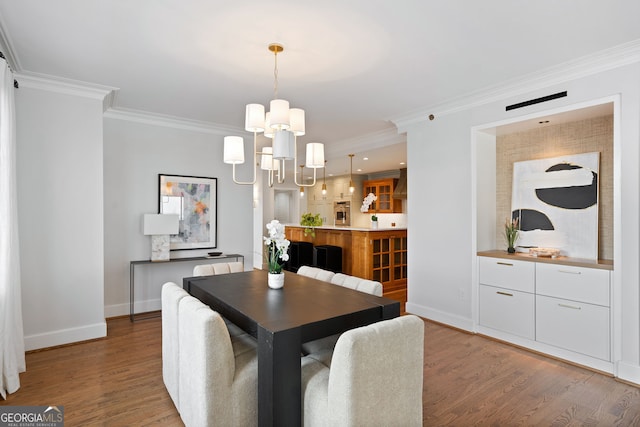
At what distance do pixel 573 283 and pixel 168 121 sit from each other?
4.95 metres

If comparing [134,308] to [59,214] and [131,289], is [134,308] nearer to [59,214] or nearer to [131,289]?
[131,289]

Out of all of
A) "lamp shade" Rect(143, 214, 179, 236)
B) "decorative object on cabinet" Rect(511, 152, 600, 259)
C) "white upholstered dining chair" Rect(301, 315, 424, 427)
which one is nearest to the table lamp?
"lamp shade" Rect(143, 214, 179, 236)

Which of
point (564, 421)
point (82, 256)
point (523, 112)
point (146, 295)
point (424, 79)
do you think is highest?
point (424, 79)

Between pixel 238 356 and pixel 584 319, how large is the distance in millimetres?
2962

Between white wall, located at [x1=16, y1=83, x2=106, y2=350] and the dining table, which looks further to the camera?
white wall, located at [x1=16, y1=83, x2=106, y2=350]

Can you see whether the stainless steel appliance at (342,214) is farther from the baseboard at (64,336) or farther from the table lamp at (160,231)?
the baseboard at (64,336)

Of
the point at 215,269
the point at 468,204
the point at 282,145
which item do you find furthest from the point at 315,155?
the point at 468,204

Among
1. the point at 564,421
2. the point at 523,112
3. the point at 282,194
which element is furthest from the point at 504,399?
the point at 282,194

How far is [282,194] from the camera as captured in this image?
1024 cm

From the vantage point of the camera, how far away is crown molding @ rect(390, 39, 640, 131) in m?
2.73

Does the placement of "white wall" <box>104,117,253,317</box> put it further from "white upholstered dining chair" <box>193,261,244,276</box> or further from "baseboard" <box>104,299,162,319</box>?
"white upholstered dining chair" <box>193,261,244,276</box>

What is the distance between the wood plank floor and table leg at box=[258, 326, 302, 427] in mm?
912

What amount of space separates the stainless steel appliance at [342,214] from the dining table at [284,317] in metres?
6.57

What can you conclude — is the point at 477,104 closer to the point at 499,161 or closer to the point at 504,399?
the point at 499,161
